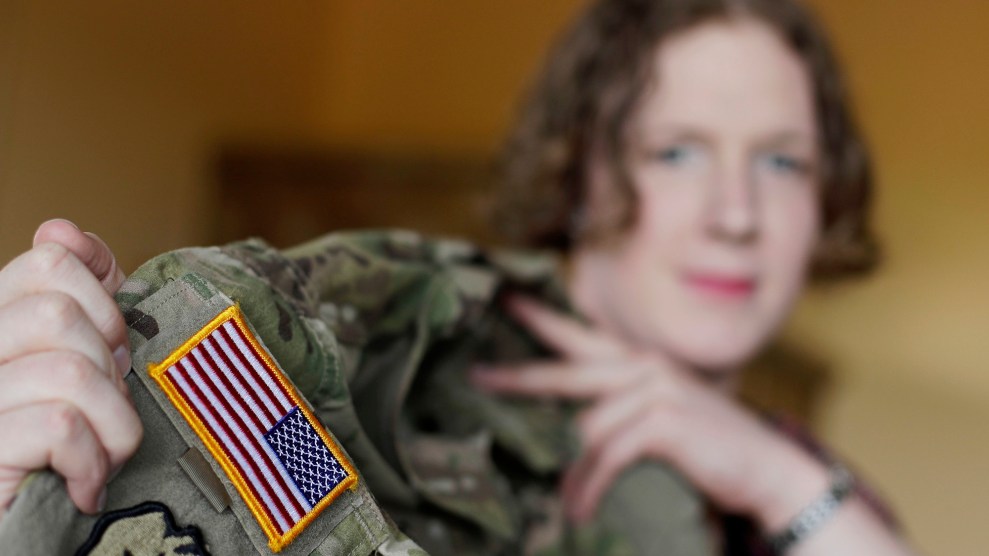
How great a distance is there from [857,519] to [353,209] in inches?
58.3

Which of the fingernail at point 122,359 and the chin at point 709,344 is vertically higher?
the fingernail at point 122,359

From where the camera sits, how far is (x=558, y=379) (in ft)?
2.48

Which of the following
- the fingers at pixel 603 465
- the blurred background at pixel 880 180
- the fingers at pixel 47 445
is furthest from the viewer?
the blurred background at pixel 880 180

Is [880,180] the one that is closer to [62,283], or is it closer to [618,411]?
[618,411]

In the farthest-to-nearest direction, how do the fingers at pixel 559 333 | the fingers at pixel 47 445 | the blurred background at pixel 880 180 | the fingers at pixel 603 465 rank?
the blurred background at pixel 880 180 < the fingers at pixel 559 333 < the fingers at pixel 603 465 < the fingers at pixel 47 445

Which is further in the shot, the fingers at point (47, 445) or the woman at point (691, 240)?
the woman at point (691, 240)

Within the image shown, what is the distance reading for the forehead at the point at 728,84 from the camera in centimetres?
82

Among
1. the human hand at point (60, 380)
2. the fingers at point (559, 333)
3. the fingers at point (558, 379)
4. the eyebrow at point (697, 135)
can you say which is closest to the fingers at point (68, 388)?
the human hand at point (60, 380)

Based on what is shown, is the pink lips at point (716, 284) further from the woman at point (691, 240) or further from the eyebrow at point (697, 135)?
the eyebrow at point (697, 135)

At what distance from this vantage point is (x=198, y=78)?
68.3 inches

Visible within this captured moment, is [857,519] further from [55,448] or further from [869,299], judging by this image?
[869,299]

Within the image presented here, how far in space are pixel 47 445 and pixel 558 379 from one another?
0.53 meters

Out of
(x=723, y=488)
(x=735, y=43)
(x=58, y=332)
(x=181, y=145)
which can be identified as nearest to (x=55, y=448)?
(x=58, y=332)

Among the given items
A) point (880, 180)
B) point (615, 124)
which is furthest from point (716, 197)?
point (880, 180)
